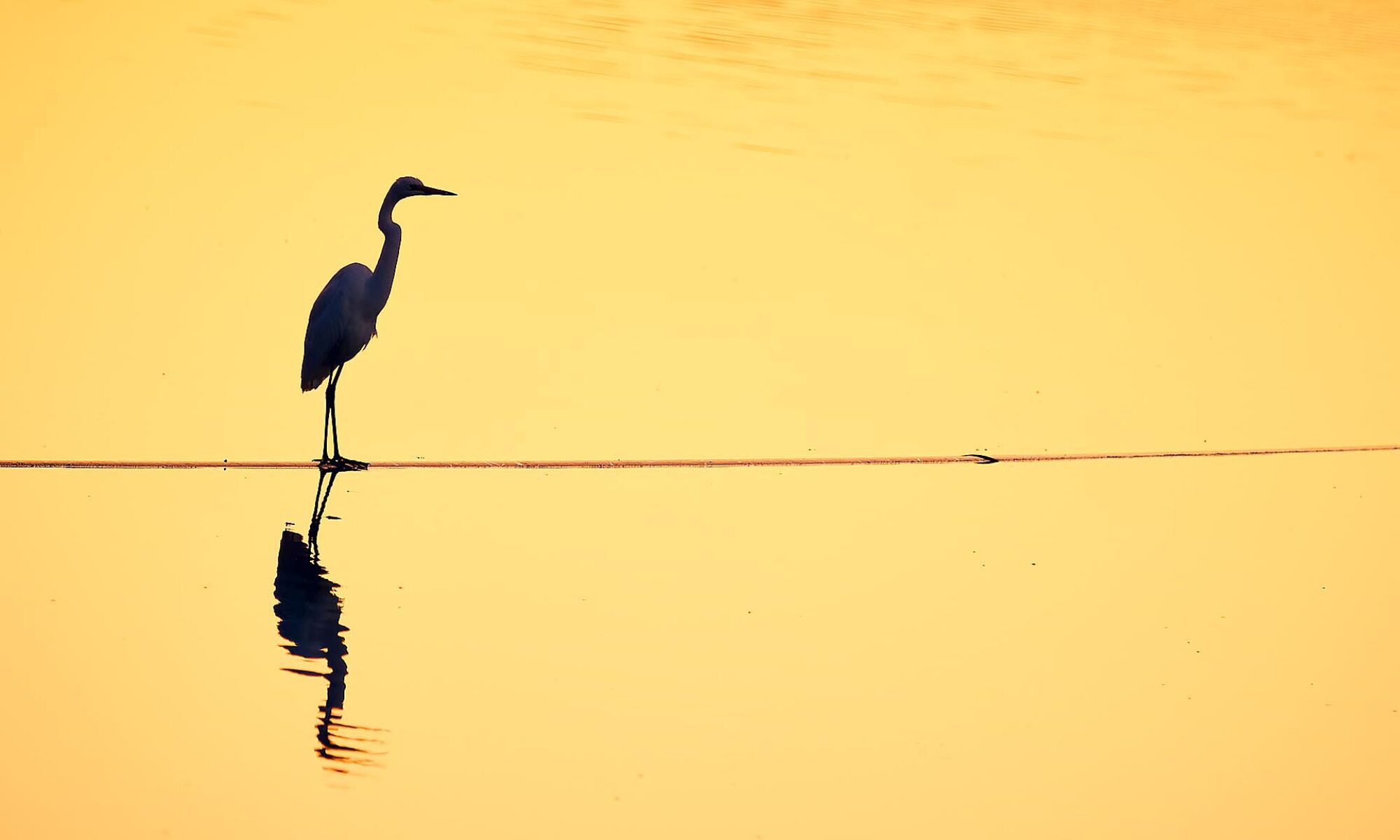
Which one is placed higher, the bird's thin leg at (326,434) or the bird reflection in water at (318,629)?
the bird's thin leg at (326,434)

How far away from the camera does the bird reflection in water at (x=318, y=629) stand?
3.44 m

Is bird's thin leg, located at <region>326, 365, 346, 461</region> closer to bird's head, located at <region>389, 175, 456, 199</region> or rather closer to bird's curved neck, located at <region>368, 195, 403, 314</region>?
bird's curved neck, located at <region>368, 195, 403, 314</region>

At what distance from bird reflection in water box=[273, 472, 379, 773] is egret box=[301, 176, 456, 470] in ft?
3.68

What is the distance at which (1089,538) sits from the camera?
5426 mm

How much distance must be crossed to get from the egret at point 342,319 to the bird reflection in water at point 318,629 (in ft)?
3.68

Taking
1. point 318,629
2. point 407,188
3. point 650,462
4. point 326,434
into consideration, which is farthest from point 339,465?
point 318,629

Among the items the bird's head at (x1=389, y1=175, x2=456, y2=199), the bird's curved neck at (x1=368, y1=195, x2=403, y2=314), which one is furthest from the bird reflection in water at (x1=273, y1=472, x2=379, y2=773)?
the bird's head at (x1=389, y1=175, x2=456, y2=199)

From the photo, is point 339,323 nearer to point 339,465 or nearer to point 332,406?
point 332,406

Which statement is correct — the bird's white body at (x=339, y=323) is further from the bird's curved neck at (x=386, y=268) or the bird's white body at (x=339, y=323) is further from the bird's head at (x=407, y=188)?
the bird's head at (x=407, y=188)

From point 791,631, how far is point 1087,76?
10.4 metres

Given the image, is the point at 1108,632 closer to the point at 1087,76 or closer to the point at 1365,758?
the point at 1365,758

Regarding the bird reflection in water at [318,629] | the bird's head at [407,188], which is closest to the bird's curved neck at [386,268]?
the bird's head at [407,188]

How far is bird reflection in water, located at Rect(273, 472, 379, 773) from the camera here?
136 inches

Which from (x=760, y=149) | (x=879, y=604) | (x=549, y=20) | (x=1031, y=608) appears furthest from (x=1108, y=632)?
(x=549, y=20)
